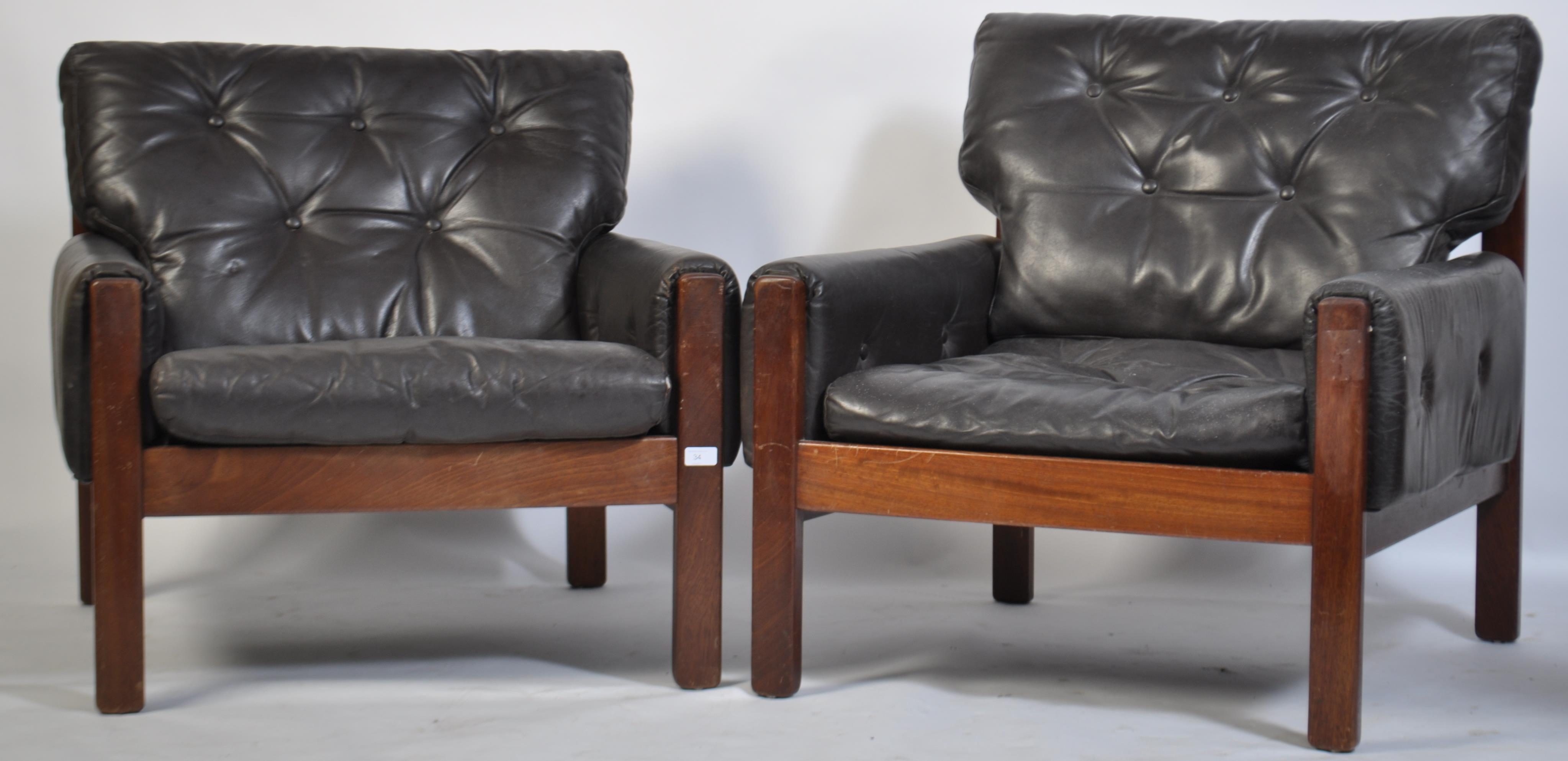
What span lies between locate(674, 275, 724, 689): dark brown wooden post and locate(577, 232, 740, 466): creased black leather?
0.5 inches

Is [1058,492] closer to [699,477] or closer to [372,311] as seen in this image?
[699,477]

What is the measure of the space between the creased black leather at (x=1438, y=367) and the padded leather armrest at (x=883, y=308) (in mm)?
544

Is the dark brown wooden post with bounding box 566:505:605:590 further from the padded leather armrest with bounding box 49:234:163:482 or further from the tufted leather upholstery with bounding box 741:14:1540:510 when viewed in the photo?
the padded leather armrest with bounding box 49:234:163:482

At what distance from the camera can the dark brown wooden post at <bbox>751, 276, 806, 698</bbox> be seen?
1.86 m

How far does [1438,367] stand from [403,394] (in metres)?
1.15

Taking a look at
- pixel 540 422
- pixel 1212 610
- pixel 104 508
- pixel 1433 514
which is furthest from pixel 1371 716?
pixel 104 508

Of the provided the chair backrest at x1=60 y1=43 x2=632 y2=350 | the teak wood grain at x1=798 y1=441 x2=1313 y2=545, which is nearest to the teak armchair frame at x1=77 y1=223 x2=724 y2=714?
the teak wood grain at x1=798 y1=441 x2=1313 y2=545

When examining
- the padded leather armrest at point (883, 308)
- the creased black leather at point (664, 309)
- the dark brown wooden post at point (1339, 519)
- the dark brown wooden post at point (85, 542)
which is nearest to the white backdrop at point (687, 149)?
the dark brown wooden post at point (85, 542)

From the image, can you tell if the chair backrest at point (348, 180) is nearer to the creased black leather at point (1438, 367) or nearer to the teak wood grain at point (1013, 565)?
the teak wood grain at point (1013, 565)

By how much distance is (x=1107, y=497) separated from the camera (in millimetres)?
1742

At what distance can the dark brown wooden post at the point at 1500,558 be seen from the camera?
2.27 metres

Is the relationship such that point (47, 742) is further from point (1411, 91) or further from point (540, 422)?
point (1411, 91)

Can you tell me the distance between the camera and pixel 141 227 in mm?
2209

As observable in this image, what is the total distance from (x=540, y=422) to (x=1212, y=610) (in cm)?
119
